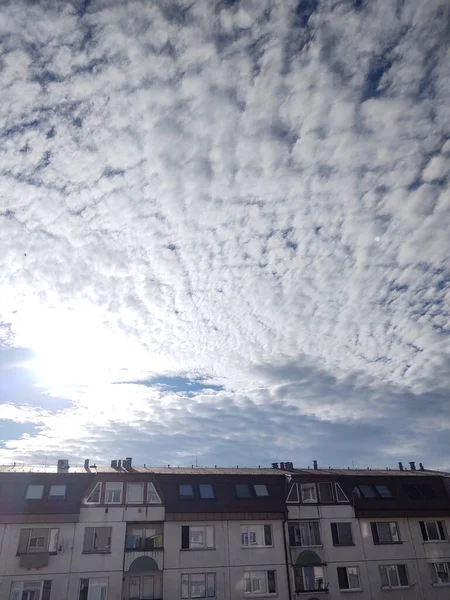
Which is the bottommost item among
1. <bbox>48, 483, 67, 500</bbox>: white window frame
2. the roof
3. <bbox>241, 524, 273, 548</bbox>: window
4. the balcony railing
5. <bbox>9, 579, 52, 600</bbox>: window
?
<bbox>9, 579, 52, 600</bbox>: window

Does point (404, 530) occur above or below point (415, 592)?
above

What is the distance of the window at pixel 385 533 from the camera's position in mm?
40250

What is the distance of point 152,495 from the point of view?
37562 mm

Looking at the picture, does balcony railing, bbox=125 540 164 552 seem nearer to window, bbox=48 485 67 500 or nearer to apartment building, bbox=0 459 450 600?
apartment building, bbox=0 459 450 600

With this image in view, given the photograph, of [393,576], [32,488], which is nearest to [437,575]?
[393,576]

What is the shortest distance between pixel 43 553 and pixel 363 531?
26233mm

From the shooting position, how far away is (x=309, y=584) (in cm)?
3756

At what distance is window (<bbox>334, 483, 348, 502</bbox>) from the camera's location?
136 ft

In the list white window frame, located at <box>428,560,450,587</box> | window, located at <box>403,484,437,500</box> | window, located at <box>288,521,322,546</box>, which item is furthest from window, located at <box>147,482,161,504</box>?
white window frame, located at <box>428,560,450,587</box>

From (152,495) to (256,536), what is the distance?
9.34 metres

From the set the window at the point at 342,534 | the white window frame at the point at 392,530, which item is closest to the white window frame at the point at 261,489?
the window at the point at 342,534

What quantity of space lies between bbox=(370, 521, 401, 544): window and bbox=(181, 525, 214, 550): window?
14.6m

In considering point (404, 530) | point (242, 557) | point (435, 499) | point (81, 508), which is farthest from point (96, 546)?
point (435, 499)

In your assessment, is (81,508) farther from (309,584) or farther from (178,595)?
(309,584)
